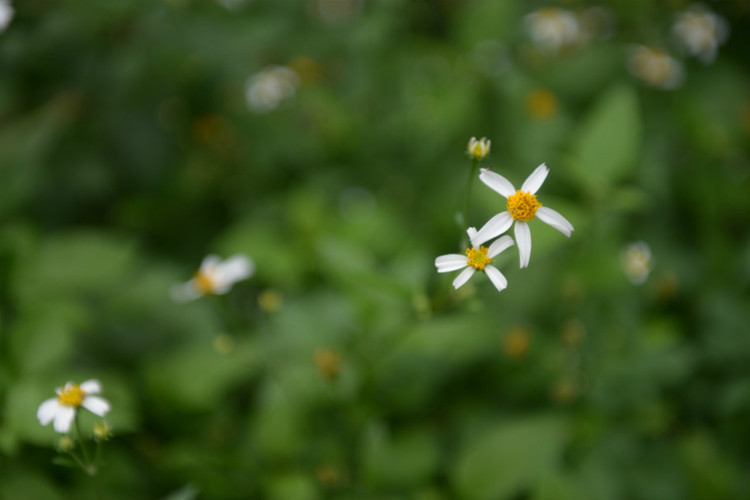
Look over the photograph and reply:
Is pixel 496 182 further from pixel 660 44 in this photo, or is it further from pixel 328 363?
pixel 660 44

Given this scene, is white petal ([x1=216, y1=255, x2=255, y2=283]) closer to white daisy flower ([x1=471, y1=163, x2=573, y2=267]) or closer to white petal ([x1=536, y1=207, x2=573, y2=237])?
white daisy flower ([x1=471, y1=163, x2=573, y2=267])

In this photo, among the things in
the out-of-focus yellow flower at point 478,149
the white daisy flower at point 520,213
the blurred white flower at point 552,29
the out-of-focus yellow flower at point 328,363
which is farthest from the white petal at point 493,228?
the blurred white flower at point 552,29

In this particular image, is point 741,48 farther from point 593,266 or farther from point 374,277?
point 374,277

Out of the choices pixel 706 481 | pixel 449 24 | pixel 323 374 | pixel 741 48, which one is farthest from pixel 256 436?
pixel 741 48

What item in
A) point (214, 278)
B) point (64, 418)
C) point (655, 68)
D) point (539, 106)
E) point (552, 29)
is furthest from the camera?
point (552, 29)

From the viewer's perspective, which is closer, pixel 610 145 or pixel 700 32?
pixel 610 145

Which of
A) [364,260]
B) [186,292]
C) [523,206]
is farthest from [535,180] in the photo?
[186,292]
